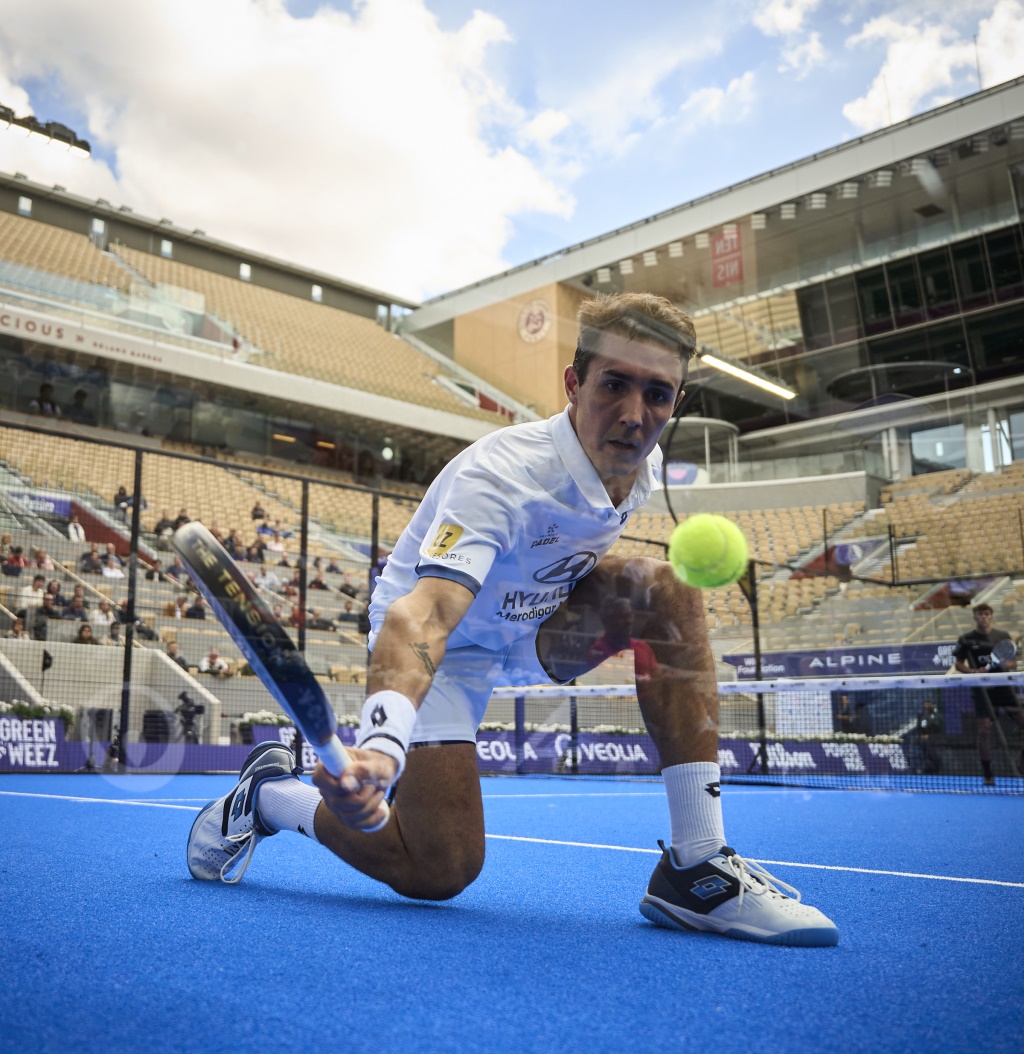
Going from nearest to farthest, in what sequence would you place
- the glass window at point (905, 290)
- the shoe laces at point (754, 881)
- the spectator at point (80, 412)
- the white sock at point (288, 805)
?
the shoe laces at point (754, 881) → the white sock at point (288, 805) → the glass window at point (905, 290) → the spectator at point (80, 412)

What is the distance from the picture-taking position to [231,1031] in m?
1.34

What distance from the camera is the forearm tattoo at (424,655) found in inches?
67.4

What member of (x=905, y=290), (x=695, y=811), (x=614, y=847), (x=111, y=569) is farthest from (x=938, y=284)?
(x=695, y=811)

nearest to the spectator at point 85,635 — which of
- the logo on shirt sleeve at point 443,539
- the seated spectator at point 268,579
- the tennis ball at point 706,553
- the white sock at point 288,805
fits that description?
the seated spectator at point 268,579

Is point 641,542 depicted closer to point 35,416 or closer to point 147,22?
point 147,22

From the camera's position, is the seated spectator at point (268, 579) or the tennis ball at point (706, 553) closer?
the tennis ball at point (706, 553)

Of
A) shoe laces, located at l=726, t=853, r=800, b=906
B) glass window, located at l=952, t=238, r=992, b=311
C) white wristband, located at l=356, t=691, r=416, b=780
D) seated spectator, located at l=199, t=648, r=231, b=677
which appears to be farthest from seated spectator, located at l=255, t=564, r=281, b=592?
glass window, located at l=952, t=238, r=992, b=311

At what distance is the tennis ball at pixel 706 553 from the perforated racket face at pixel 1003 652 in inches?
271

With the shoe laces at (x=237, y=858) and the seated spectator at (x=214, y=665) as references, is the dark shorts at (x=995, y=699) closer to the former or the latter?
the seated spectator at (x=214, y=665)

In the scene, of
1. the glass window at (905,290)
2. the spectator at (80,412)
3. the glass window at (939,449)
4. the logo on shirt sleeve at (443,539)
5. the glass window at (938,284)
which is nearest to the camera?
the logo on shirt sleeve at (443,539)

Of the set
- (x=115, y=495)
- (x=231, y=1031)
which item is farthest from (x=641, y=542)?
(x=231, y=1031)

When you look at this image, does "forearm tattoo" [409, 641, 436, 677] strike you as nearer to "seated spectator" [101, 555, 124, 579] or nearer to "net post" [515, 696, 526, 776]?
"seated spectator" [101, 555, 124, 579]

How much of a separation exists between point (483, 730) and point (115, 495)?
463cm

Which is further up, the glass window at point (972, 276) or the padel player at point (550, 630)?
the glass window at point (972, 276)
